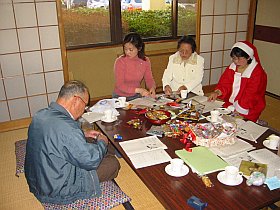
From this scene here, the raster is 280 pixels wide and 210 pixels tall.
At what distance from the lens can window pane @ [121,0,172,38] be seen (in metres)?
4.60

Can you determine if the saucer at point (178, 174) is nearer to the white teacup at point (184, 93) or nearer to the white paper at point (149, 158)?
the white paper at point (149, 158)

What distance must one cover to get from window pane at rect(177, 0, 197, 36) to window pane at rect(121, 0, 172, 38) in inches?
7.5

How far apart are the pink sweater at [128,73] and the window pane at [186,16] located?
78.7 inches

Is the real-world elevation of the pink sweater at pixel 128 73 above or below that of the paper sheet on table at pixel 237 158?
above

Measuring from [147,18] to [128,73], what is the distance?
1906mm

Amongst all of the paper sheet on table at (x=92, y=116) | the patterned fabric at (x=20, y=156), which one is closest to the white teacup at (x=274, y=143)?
the paper sheet on table at (x=92, y=116)

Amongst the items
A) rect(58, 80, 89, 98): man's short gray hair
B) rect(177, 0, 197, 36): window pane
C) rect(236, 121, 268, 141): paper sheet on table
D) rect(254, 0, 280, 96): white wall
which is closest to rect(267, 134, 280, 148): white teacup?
rect(236, 121, 268, 141): paper sheet on table

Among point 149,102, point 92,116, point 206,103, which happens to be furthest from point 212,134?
point 92,116

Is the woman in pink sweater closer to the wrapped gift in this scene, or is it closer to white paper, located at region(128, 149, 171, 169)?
the wrapped gift

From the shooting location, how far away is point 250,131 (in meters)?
2.04

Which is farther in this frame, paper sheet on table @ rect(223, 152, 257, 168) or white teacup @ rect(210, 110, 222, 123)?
white teacup @ rect(210, 110, 222, 123)

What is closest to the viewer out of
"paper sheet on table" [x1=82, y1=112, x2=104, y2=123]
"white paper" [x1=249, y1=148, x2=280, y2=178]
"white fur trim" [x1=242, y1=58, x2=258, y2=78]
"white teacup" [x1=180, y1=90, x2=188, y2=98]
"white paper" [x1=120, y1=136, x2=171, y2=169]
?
"white paper" [x1=249, y1=148, x2=280, y2=178]

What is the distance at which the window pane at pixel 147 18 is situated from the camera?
4602mm

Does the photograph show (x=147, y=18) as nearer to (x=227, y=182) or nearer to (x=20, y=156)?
(x=20, y=156)
